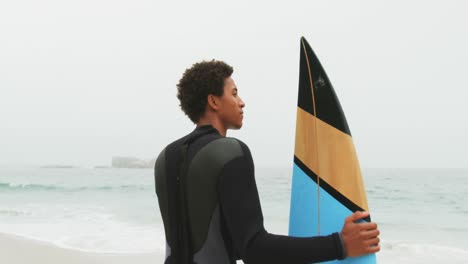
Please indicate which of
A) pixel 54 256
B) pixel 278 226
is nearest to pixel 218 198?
pixel 54 256

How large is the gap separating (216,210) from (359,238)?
42 cm

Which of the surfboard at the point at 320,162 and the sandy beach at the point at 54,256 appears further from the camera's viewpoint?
the sandy beach at the point at 54,256

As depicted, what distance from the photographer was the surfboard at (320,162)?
64.1 inches

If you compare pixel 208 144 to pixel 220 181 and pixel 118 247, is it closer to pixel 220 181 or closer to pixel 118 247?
pixel 220 181

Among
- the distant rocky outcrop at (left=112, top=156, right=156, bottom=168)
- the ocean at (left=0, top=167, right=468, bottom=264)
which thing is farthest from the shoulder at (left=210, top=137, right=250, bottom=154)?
the distant rocky outcrop at (left=112, top=156, right=156, bottom=168)

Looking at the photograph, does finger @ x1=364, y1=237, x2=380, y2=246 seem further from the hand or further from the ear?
the ear

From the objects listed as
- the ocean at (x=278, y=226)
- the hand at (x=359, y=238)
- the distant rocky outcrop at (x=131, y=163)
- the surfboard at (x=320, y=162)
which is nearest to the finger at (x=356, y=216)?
the hand at (x=359, y=238)

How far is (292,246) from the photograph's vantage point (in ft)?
4.29

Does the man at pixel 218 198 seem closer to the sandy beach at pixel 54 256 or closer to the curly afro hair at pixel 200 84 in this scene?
the curly afro hair at pixel 200 84

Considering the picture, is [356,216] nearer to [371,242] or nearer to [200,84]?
[371,242]

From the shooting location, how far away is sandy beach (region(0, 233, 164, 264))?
6.71 meters

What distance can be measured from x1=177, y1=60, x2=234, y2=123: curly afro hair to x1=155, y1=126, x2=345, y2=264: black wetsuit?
8 centimetres

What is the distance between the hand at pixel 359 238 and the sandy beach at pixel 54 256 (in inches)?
232

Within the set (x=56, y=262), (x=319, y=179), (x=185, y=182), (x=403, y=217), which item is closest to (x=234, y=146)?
(x=185, y=182)
